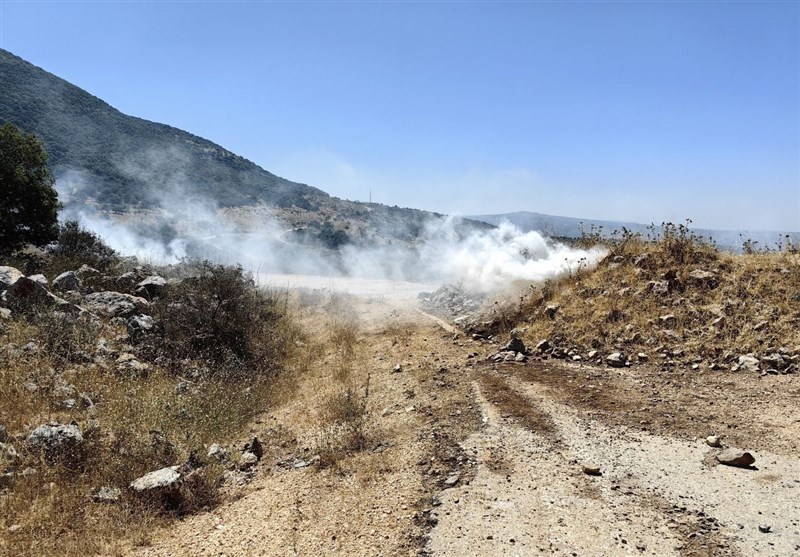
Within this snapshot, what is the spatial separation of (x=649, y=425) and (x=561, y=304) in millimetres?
4771

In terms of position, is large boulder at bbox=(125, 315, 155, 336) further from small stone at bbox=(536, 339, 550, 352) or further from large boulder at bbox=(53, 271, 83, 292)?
small stone at bbox=(536, 339, 550, 352)

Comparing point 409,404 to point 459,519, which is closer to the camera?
point 459,519

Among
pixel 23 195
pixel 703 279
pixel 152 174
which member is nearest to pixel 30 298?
pixel 23 195

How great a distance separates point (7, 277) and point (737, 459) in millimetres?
10460

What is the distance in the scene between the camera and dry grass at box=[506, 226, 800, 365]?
763 centimetres

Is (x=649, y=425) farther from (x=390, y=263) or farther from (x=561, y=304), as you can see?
(x=390, y=263)

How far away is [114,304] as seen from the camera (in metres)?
9.36

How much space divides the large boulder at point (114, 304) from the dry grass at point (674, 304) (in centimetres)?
726

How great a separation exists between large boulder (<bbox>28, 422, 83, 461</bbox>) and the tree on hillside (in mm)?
8758

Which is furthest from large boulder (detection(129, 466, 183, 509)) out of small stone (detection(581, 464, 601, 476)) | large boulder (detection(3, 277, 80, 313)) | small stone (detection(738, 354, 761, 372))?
small stone (detection(738, 354, 761, 372))

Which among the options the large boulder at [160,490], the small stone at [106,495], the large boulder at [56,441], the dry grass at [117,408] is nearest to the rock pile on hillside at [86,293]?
the dry grass at [117,408]

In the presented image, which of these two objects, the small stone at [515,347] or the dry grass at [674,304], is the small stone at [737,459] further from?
the small stone at [515,347]

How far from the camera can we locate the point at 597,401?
20.3 ft

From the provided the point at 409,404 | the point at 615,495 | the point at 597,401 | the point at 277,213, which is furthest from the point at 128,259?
the point at 277,213
